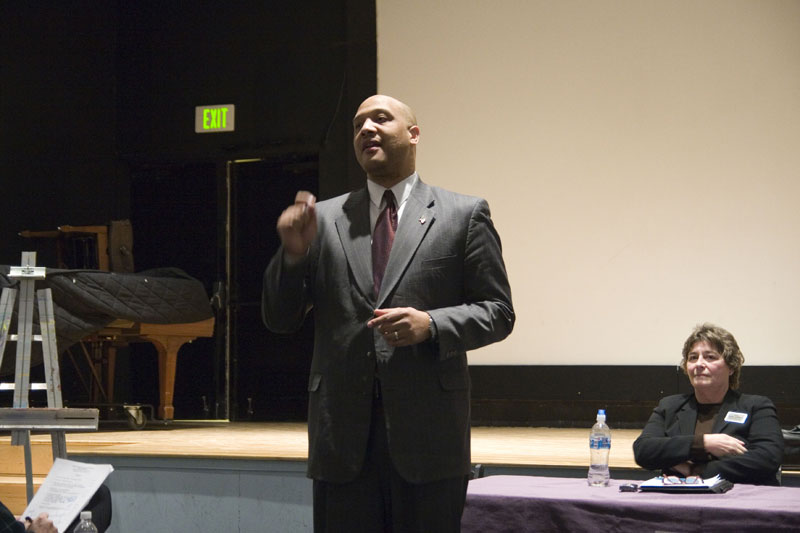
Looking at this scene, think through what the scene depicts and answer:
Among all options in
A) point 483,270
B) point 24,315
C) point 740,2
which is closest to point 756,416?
point 483,270

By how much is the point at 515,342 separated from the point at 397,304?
15.3 ft

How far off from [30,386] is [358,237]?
2550 millimetres

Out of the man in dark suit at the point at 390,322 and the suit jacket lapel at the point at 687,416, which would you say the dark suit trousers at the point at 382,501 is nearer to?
the man in dark suit at the point at 390,322

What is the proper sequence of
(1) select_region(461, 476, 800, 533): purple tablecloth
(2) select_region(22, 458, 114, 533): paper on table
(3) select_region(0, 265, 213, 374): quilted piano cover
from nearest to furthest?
(1) select_region(461, 476, 800, 533): purple tablecloth < (2) select_region(22, 458, 114, 533): paper on table < (3) select_region(0, 265, 213, 374): quilted piano cover

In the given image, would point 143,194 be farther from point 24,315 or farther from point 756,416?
point 756,416

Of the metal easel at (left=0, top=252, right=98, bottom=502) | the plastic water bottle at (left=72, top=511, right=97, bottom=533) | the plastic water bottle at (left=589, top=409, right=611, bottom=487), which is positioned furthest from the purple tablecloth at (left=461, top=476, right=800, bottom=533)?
the metal easel at (left=0, top=252, right=98, bottom=502)

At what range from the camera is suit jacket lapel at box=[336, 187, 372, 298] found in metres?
2.22

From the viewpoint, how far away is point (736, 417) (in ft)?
11.2

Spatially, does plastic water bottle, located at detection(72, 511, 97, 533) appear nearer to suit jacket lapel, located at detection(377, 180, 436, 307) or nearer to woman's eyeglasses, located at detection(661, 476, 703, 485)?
suit jacket lapel, located at detection(377, 180, 436, 307)

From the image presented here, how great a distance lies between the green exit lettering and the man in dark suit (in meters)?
5.54

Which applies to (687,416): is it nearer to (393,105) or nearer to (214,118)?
(393,105)

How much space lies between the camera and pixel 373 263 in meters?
2.26

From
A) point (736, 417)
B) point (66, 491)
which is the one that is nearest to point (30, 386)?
point (66, 491)

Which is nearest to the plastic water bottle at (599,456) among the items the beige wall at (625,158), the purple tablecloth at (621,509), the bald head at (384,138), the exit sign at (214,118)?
the purple tablecloth at (621,509)
